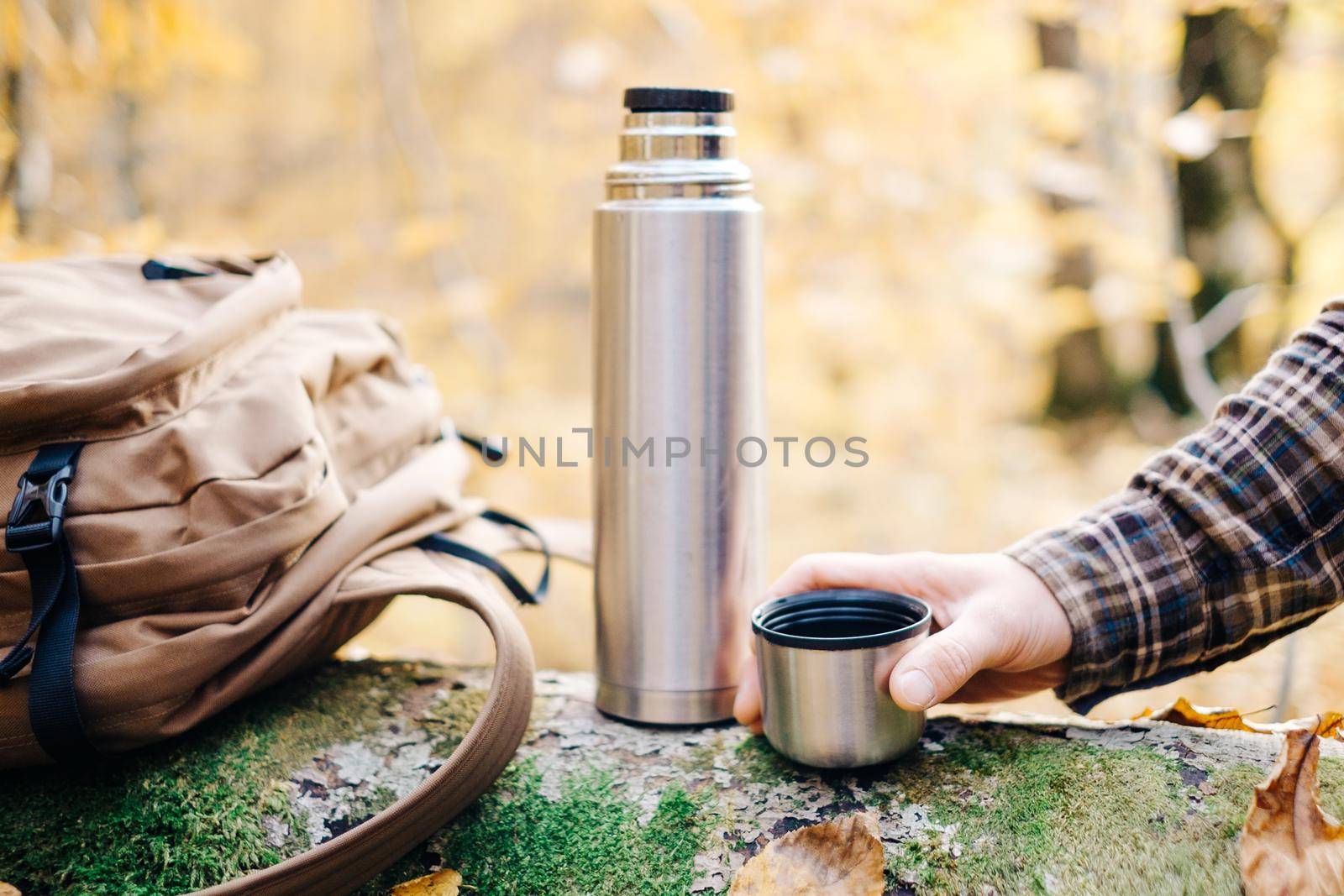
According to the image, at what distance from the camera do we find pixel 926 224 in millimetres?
3684

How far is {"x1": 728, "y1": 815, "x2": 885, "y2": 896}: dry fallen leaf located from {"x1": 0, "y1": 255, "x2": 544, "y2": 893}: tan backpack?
0.97 feet

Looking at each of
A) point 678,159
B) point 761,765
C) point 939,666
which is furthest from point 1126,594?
point 678,159

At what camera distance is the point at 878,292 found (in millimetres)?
3758

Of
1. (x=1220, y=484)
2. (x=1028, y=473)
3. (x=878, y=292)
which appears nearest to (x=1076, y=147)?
(x=878, y=292)

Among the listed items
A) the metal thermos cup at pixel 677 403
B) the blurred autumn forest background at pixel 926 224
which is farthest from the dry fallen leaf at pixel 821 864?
the blurred autumn forest background at pixel 926 224

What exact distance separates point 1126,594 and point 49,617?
3.59 ft

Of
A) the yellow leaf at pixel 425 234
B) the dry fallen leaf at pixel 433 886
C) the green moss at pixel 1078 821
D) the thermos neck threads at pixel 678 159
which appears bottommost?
the dry fallen leaf at pixel 433 886

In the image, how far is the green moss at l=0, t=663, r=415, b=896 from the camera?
38.0 inches

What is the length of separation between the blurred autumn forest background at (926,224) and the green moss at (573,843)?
1.76m

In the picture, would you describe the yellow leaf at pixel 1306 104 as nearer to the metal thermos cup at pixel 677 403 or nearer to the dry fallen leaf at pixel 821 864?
the metal thermos cup at pixel 677 403

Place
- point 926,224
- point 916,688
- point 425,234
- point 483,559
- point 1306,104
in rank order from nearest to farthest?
1. point 916,688
2. point 483,559
3. point 1306,104
4. point 425,234
5. point 926,224

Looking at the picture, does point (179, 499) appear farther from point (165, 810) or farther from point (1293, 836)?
point (1293, 836)

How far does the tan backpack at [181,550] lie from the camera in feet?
3.24

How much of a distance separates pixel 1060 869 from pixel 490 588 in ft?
2.22
